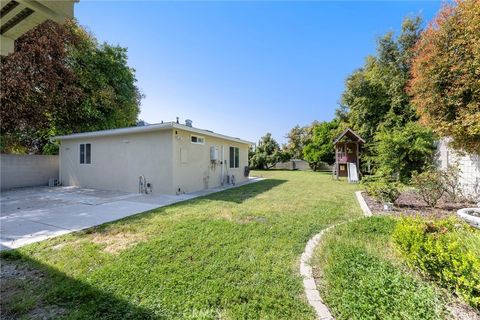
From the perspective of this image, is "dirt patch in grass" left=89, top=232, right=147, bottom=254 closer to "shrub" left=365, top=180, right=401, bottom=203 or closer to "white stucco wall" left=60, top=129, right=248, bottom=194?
A: "white stucco wall" left=60, top=129, right=248, bottom=194

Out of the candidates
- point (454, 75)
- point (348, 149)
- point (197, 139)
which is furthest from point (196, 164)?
point (348, 149)

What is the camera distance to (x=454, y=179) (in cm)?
637

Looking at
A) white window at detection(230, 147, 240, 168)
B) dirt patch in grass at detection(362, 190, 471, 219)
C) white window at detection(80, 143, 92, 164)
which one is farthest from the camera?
white window at detection(230, 147, 240, 168)

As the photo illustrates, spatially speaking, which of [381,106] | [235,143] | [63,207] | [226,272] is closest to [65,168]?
[63,207]

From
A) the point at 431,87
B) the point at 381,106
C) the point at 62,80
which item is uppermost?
the point at 62,80

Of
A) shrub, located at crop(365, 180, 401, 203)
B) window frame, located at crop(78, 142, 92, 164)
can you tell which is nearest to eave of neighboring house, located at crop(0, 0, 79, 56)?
shrub, located at crop(365, 180, 401, 203)

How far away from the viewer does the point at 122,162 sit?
9570 mm

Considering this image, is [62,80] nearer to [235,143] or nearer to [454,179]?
[235,143]

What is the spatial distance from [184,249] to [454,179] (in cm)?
780

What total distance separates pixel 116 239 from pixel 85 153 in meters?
9.03

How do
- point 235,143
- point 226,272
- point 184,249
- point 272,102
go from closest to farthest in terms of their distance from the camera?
1. point 226,272
2. point 184,249
3. point 235,143
4. point 272,102

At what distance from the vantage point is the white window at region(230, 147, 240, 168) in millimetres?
12874

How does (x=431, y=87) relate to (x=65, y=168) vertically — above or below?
above

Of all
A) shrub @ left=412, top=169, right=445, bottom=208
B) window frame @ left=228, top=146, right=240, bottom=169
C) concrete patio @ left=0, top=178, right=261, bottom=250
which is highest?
window frame @ left=228, top=146, right=240, bottom=169
